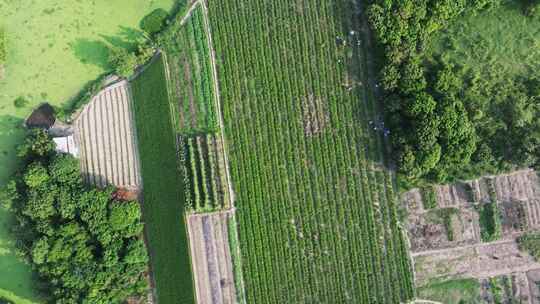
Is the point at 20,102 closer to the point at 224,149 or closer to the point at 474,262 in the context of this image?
the point at 224,149

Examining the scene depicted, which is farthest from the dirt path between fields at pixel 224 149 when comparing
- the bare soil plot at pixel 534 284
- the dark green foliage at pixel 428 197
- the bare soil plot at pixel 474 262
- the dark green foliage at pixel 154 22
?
the bare soil plot at pixel 534 284

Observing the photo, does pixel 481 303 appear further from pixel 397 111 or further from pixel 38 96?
pixel 38 96

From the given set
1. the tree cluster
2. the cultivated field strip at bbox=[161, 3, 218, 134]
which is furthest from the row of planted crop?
the tree cluster

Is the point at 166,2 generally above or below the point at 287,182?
above

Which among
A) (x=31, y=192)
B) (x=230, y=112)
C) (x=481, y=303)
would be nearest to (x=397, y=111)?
(x=230, y=112)

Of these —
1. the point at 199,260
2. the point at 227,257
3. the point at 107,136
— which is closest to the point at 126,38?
the point at 107,136

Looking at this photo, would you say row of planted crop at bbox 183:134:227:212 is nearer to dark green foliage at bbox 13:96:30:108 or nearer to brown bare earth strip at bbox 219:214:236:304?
brown bare earth strip at bbox 219:214:236:304
